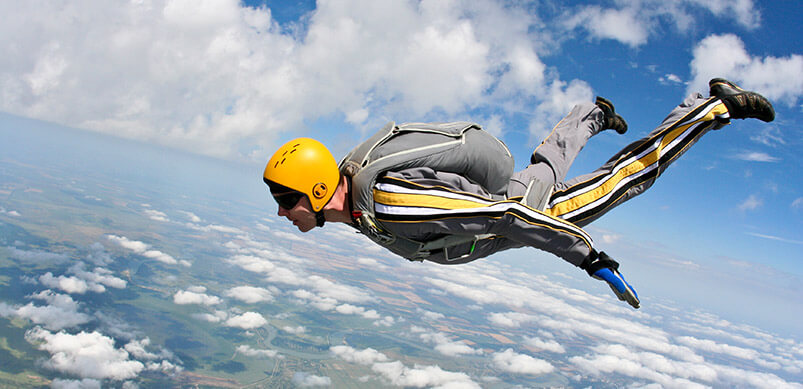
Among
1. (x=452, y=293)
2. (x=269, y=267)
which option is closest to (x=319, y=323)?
(x=269, y=267)

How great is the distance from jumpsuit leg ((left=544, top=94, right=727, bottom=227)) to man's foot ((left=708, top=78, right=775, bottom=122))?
2.1 inches

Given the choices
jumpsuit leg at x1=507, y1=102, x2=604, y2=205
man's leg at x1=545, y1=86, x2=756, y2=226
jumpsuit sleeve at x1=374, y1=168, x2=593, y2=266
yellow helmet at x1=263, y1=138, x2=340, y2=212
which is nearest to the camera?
jumpsuit sleeve at x1=374, y1=168, x2=593, y2=266

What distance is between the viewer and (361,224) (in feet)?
8.39

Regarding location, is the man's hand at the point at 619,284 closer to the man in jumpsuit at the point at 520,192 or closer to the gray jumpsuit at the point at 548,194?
the man in jumpsuit at the point at 520,192

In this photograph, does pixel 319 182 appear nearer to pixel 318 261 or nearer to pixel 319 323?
pixel 319 323

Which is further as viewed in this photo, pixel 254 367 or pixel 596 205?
pixel 254 367

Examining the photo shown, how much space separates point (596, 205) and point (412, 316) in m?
148

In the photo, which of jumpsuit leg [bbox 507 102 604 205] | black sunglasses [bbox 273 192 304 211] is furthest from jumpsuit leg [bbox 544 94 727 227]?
black sunglasses [bbox 273 192 304 211]

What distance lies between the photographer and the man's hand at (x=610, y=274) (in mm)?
2287

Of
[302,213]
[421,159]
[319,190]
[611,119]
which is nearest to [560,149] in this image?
[611,119]

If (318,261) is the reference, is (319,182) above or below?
below

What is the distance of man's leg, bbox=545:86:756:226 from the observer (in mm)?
3016

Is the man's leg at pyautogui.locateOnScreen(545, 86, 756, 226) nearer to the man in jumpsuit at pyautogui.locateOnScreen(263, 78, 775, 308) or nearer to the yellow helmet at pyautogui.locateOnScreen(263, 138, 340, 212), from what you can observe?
the man in jumpsuit at pyautogui.locateOnScreen(263, 78, 775, 308)

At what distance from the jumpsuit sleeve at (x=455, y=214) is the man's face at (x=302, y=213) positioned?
46 centimetres
